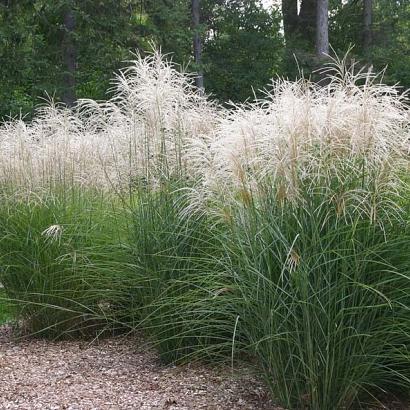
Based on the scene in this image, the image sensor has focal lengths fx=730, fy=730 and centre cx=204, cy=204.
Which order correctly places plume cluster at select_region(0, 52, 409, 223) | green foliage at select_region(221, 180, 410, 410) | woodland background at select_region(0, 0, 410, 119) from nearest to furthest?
green foliage at select_region(221, 180, 410, 410) < plume cluster at select_region(0, 52, 409, 223) < woodland background at select_region(0, 0, 410, 119)

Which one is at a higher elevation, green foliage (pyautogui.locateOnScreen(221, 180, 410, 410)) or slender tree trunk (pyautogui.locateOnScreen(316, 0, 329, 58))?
slender tree trunk (pyautogui.locateOnScreen(316, 0, 329, 58))

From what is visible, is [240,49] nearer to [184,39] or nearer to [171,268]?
[184,39]

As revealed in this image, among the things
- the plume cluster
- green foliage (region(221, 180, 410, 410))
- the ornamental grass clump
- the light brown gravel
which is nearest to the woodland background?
the plume cluster

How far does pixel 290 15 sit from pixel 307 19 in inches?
27.4

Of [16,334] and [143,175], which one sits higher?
[143,175]

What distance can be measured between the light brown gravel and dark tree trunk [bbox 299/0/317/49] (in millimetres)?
20838

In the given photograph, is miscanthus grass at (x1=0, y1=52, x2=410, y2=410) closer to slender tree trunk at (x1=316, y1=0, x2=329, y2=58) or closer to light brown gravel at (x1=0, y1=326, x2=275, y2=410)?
light brown gravel at (x1=0, y1=326, x2=275, y2=410)

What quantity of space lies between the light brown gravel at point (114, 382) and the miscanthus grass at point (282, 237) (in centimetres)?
19

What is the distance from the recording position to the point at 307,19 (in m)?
24.5

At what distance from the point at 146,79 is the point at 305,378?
84.8 inches

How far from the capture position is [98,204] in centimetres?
553

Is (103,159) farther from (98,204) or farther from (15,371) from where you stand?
(15,371)

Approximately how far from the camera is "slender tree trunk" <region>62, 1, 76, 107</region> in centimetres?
1794

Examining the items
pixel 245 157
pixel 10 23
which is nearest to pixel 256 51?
pixel 10 23
